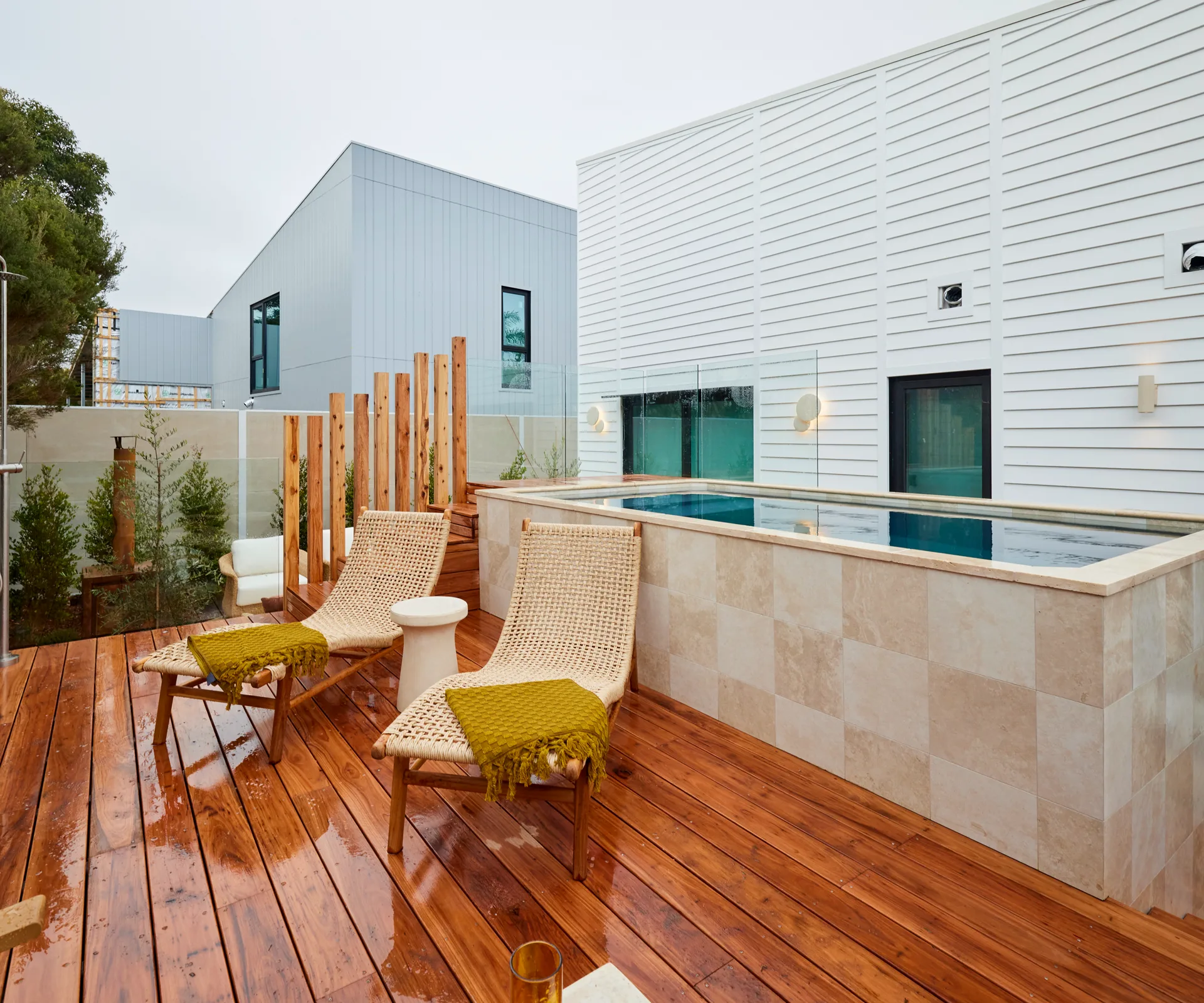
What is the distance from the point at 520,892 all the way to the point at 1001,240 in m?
5.68

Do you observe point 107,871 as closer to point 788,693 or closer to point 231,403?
point 788,693

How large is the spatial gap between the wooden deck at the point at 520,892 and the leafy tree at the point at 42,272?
3.41 metres

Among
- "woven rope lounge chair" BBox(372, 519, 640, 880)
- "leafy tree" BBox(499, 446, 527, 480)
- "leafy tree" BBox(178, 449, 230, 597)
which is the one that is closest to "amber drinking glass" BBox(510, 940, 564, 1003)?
"woven rope lounge chair" BBox(372, 519, 640, 880)

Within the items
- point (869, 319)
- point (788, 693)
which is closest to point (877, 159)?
point (869, 319)

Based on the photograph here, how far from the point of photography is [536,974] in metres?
0.96

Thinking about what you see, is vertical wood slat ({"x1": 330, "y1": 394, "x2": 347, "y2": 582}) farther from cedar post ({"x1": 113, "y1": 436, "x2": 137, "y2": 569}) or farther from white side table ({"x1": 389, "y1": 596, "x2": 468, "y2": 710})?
white side table ({"x1": 389, "y1": 596, "x2": 468, "y2": 710})

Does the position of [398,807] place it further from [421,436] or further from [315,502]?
[421,436]

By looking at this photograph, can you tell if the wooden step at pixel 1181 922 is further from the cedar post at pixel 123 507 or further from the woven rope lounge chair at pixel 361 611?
the cedar post at pixel 123 507

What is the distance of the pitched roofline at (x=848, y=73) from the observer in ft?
16.6

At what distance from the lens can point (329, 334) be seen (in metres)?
9.40

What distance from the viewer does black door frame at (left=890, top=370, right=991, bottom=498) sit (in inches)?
215

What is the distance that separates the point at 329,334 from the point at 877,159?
698 centimetres

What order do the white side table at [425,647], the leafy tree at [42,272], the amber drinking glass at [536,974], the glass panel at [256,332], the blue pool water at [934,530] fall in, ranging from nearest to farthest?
1. the amber drinking glass at [536,974]
2. the blue pool water at [934,530]
3. the white side table at [425,647]
4. the leafy tree at [42,272]
5. the glass panel at [256,332]

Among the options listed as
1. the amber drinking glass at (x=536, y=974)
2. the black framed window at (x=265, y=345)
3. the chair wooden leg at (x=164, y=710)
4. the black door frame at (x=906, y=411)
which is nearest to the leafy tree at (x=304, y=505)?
the chair wooden leg at (x=164, y=710)
